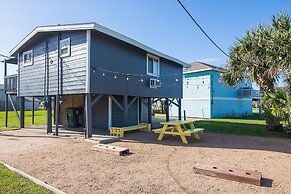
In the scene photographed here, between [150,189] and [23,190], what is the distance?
7.55ft

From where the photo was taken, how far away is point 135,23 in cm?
1077

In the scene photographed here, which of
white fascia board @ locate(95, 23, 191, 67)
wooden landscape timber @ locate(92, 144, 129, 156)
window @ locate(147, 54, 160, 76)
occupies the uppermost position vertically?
white fascia board @ locate(95, 23, 191, 67)

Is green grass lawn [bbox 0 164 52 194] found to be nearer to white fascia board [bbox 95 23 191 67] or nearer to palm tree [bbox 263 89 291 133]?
white fascia board [bbox 95 23 191 67]

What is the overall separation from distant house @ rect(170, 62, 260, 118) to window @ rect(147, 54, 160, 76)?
31.8 feet

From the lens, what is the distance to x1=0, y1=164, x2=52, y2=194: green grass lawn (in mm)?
4086

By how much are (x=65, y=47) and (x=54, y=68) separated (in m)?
1.21

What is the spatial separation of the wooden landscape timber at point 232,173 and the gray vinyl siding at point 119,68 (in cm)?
568

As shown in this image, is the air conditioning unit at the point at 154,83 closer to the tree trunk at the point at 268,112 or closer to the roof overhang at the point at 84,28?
the roof overhang at the point at 84,28

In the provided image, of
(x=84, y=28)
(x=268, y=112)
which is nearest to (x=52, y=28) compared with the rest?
(x=84, y=28)

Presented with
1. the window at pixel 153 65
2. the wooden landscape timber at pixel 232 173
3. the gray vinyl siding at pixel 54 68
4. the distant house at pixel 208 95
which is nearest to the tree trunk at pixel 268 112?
the window at pixel 153 65

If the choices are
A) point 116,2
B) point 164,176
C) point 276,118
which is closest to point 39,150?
point 164,176

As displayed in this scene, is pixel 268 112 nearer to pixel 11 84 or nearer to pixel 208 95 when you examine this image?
pixel 208 95

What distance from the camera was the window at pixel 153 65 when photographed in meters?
A: 13.1

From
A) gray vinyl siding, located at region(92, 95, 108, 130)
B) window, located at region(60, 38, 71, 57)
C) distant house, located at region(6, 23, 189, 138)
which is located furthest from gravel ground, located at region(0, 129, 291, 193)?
window, located at region(60, 38, 71, 57)
